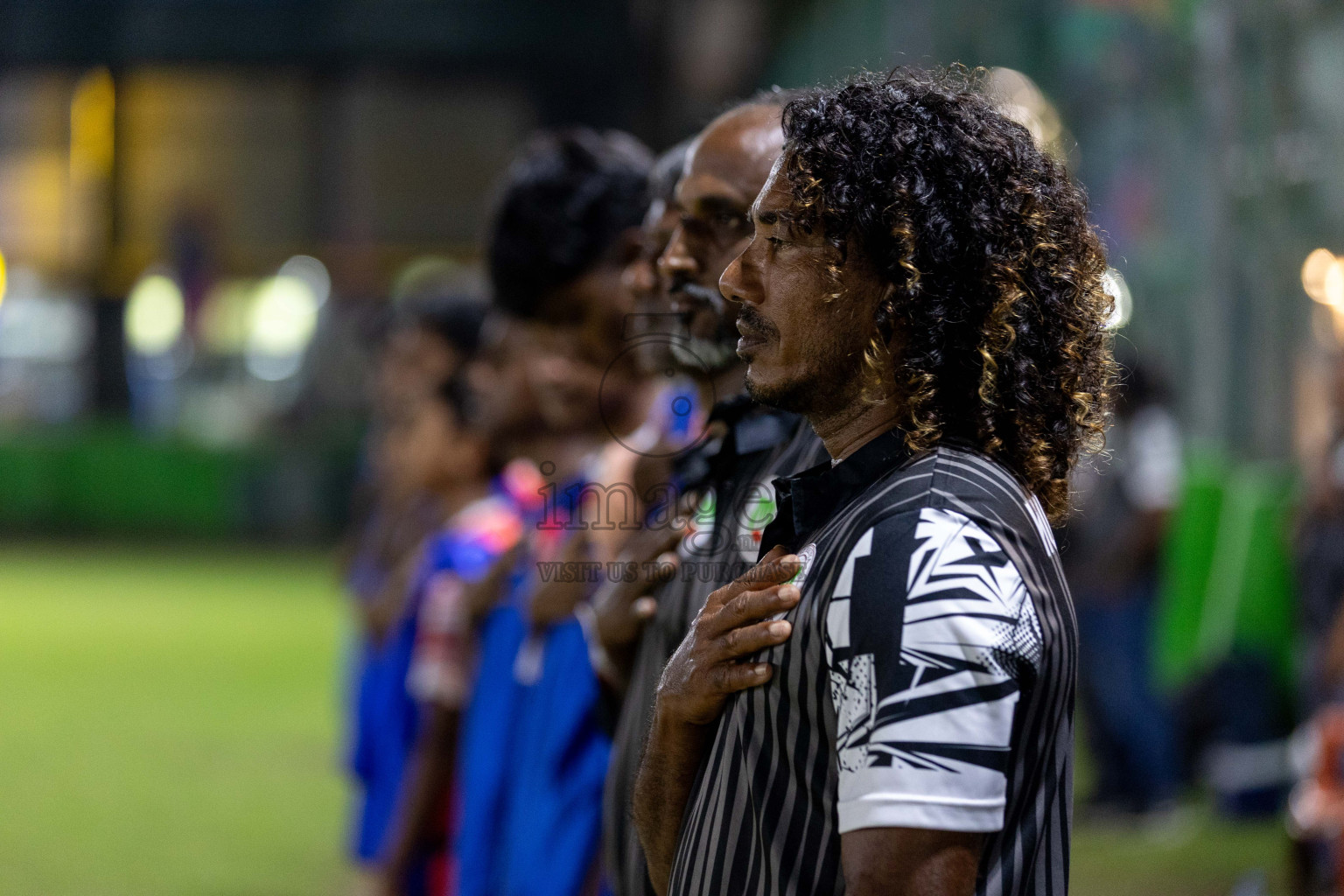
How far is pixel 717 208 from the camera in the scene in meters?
2.01

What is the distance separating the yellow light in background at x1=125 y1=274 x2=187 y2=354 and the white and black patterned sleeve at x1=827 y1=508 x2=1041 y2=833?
20618 mm

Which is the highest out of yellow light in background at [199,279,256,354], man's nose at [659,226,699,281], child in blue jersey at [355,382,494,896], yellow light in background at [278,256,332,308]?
yellow light in background at [278,256,332,308]

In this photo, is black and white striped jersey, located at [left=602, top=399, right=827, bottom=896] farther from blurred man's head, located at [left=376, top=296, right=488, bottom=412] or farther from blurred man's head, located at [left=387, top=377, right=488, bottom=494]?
blurred man's head, located at [left=376, top=296, right=488, bottom=412]

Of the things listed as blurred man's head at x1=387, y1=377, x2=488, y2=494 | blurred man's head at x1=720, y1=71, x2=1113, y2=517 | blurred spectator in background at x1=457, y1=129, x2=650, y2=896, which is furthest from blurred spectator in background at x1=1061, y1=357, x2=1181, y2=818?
blurred man's head at x1=720, y1=71, x2=1113, y2=517

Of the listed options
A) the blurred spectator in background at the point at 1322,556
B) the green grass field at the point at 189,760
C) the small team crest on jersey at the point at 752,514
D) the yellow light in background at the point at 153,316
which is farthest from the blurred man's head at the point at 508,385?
the yellow light in background at the point at 153,316

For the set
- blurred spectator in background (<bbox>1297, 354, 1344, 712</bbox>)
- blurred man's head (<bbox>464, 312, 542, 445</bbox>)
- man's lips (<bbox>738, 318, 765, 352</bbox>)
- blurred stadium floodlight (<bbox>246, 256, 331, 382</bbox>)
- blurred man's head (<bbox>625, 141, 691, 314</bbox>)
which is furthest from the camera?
blurred stadium floodlight (<bbox>246, 256, 331, 382</bbox>)

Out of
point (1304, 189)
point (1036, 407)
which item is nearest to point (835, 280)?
point (1036, 407)

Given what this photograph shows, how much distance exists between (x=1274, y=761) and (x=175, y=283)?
57.6 ft

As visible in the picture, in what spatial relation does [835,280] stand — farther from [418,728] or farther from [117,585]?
[117,585]

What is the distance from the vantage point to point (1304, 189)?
6965mm

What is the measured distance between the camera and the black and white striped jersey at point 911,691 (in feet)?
3.79

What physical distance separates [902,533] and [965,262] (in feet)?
0.84

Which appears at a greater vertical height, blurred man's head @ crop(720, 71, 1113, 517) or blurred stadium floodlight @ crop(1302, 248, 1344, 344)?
blurred stadium floodlight @ crop(1302, 248, 1344, 344)

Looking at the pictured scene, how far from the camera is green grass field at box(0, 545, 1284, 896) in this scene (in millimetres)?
5555
